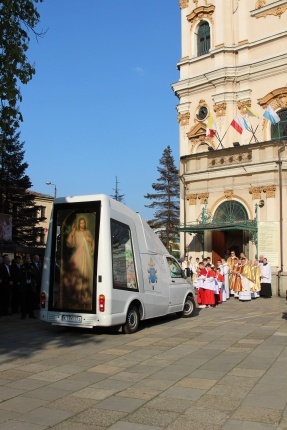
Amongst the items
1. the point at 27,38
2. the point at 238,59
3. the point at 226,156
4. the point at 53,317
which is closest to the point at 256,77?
the point at 238,59

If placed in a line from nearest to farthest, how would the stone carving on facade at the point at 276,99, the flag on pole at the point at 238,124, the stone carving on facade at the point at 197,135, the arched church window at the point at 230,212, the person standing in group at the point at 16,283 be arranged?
1. the person standing in group at the point at 16,283
2. the arched church window at the point at 230,212
3. the flag on pole at the point at 238,124
4. the stone carving on facade at the point at 276,99
5. the stone carving on facade at the point at 197,135

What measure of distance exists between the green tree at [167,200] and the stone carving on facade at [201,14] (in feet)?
108

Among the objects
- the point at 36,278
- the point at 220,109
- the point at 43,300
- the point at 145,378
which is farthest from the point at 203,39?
the point at 145,378

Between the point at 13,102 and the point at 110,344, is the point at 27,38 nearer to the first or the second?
the point at 13,102

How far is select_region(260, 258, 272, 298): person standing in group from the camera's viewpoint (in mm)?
21844

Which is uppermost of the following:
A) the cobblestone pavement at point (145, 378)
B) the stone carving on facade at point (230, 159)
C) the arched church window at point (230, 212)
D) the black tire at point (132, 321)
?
the stone carving on facade at point (230, 159)

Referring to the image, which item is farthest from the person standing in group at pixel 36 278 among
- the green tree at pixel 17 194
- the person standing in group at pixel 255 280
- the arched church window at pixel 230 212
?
the green tree at pixel 17 194

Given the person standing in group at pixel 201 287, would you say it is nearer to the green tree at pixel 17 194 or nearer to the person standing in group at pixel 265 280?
the person standing in group at pixel 265 280

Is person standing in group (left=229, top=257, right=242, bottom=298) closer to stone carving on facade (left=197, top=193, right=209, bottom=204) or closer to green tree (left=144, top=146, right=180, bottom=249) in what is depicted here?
stone carving on facade (left=197, top=193, right=209, bottom=204)

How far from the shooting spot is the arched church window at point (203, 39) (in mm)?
32125

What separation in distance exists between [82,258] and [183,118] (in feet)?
75.6

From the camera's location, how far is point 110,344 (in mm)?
10250

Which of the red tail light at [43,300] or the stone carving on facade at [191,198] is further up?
the stone carving on facade at [191,198]

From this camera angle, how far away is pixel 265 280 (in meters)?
21.9
